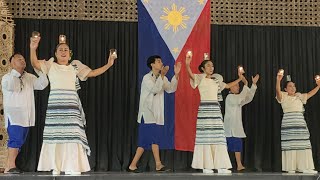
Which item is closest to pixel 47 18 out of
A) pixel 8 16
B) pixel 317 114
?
pixel 8 16

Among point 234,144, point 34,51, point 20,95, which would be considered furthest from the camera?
point 234,144

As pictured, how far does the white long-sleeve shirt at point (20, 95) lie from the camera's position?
569 centimetres

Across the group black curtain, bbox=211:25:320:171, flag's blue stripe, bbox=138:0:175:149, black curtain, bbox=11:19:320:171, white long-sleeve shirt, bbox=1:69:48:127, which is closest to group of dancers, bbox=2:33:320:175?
white long-sleeve shirt, bbox=1:69:48:127

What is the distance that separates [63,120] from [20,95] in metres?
0.80

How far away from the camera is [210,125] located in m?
6.09

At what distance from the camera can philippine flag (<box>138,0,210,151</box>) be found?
701 centimetres

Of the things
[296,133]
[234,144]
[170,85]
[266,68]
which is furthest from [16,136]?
[266,68]

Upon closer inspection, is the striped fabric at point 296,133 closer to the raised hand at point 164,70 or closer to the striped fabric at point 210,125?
the striped fabric at point 210,125

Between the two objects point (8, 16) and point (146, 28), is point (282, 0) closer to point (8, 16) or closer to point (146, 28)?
point (146, 28)

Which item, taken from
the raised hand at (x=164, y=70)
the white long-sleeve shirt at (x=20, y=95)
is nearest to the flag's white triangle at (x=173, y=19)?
the raised hand at (x=164, y=70)

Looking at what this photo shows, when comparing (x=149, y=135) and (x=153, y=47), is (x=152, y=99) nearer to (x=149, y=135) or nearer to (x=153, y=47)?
(x=149, y=135)

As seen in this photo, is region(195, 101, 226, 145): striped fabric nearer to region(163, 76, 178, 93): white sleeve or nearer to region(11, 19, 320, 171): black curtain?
Answer: region(163, 76, 178, 93): white sleeve

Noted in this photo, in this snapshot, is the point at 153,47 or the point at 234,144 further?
the point at 234,144

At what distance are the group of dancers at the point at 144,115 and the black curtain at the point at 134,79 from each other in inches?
26.8
